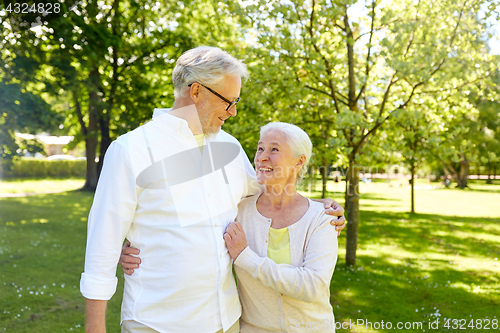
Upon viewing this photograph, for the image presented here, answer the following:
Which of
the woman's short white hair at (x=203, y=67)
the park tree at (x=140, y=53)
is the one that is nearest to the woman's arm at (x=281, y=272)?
the woman's short white hair at (x=203, y=67)

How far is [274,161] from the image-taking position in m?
2.69

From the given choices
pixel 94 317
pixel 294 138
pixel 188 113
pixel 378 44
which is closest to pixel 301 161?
pixel 294 138

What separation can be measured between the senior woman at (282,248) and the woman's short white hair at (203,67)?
0.64 metres

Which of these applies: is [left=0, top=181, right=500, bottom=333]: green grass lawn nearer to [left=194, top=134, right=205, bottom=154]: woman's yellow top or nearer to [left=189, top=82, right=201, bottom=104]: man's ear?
[left=194, top=134, right=205, bottom=154]: woman's yellow top

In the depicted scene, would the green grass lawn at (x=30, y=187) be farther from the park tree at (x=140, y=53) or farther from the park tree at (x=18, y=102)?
the park tree at (x=18, y=102)

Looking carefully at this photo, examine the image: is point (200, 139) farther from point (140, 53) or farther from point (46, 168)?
point (46, 168)

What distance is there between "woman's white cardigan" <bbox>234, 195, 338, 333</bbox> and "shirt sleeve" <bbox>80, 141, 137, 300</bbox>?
2.39 ft

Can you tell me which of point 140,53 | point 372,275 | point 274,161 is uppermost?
point 140,53

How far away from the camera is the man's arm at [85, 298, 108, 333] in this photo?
1.93 metres

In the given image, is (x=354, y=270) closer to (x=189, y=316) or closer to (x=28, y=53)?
(x=189, y=316)

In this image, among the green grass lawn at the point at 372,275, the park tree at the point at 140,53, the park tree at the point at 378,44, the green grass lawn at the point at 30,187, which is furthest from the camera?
the green grass lawn at the point at 30,187

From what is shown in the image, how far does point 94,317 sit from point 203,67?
1417 millimetres

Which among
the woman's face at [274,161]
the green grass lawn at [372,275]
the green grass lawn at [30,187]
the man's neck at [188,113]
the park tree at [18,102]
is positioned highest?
the park tree at [18,102]

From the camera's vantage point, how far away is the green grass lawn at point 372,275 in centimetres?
574
